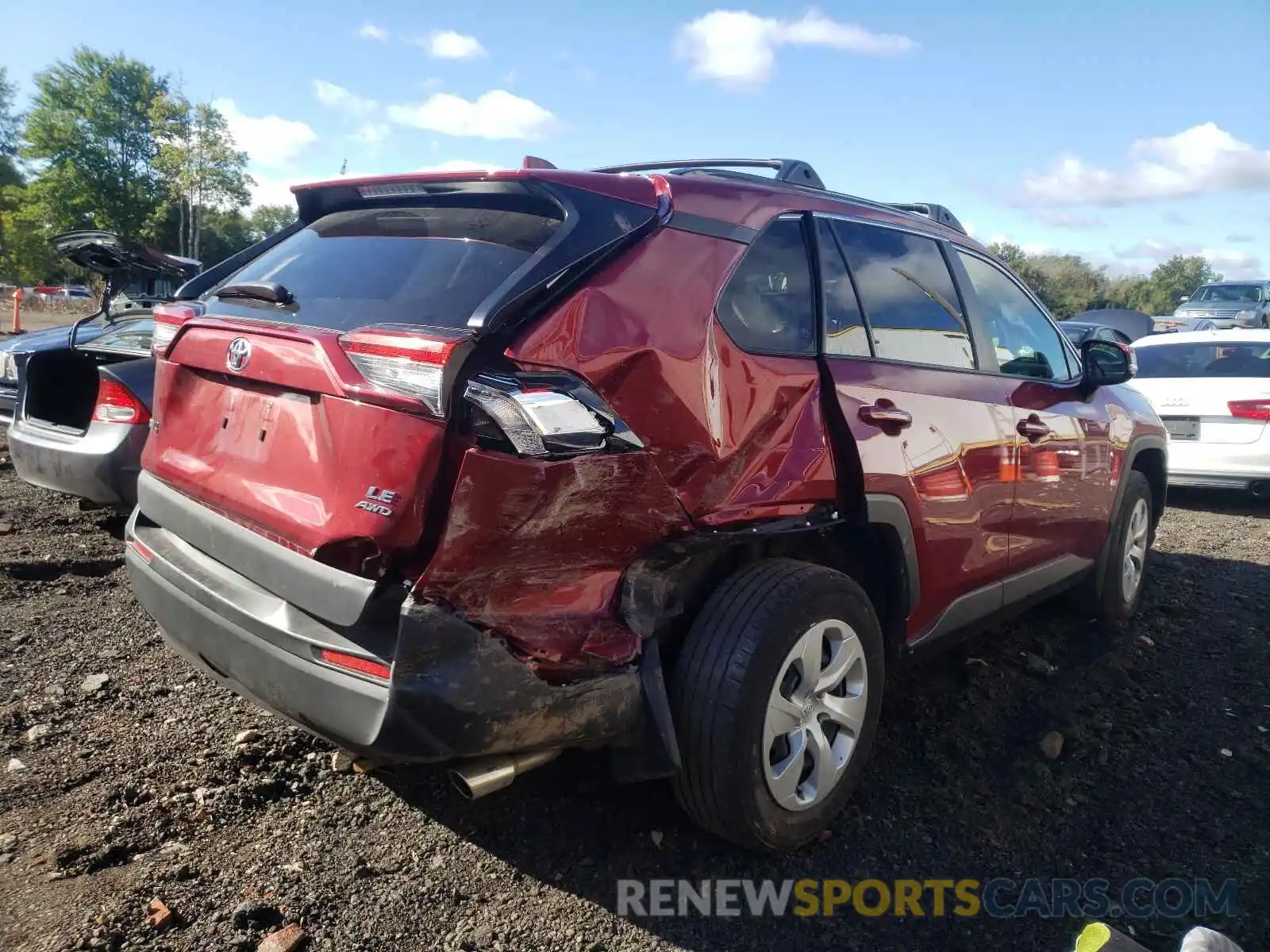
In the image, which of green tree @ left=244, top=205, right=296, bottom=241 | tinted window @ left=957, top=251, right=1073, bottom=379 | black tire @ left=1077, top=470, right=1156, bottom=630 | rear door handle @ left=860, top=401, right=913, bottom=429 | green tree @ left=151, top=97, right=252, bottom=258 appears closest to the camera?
rear door handle @ left=860, top=401, right=913, bottom=429

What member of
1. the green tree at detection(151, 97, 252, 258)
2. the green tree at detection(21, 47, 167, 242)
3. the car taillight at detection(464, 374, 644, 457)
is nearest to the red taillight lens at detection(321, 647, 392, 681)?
the car taillight at detection(464, 374, 644, 457)

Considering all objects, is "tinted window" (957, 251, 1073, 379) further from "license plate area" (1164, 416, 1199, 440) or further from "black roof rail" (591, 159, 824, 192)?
"license plate area" (1164, 416, 1199, 440)

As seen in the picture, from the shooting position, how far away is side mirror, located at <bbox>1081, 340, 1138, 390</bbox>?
13.2 feet

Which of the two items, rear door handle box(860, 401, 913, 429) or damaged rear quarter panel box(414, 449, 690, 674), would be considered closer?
damaged rear quarter panel box(414, 449, 690, 674)

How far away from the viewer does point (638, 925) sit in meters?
2.27

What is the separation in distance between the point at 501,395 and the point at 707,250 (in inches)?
30.7

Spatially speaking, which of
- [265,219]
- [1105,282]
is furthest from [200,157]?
[1105,282]

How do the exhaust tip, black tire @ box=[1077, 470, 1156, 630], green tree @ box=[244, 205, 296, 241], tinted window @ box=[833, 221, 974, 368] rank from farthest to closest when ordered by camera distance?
green tree @ box=[244, 205, 296, 241]
black tire @ box=[1077, 470, 1156, 630]
tinted window @ box=[833, 221, 974, 368]
the exhaust tip

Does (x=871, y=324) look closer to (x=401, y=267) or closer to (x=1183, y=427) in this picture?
(x=401, y=267)

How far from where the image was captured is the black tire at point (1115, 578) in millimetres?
4414

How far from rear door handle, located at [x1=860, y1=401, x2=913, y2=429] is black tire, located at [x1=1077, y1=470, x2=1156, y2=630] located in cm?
220

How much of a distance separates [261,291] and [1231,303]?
2491 cm

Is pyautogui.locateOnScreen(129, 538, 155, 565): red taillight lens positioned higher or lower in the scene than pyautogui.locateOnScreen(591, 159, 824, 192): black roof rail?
lower

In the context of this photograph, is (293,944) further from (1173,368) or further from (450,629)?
(1173,368)
